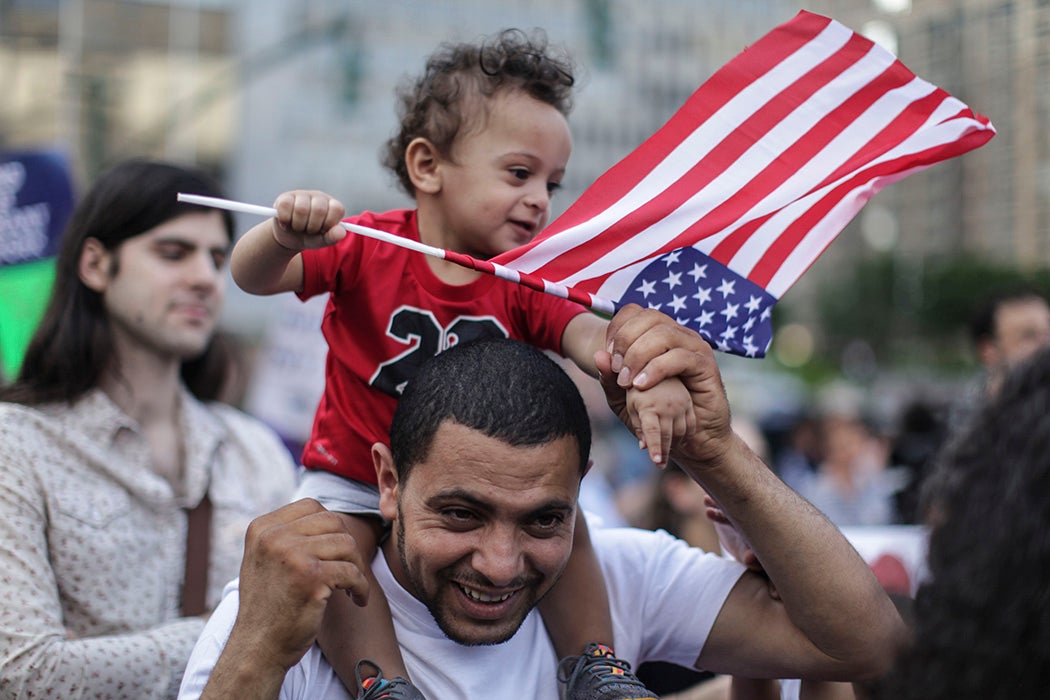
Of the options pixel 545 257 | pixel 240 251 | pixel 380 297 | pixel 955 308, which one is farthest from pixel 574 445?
pixel 955 308

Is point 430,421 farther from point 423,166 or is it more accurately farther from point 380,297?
point 423,166

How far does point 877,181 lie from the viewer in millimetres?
2818

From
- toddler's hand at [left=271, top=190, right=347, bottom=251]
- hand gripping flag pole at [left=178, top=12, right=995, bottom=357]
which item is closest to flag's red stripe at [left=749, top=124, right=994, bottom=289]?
hand gripping flag pole at [left=178, top=12, right=995, bottom=357]

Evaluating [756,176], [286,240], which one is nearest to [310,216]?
[286,240]

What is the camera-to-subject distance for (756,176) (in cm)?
277

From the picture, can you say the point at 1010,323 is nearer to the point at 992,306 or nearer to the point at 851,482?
→ the point at 992,306

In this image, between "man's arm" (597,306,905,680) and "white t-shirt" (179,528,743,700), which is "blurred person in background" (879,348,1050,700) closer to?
"man's arm" (597,306,905,680)

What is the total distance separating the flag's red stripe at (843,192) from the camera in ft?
9.07

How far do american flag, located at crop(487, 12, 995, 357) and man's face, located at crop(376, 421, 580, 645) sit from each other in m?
0.44

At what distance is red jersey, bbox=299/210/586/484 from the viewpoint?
2771mm

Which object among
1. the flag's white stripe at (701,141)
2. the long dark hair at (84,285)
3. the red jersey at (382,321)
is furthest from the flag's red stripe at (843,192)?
the long dark hair at (84,285)

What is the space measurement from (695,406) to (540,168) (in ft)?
2.70

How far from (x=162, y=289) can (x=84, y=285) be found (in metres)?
0.28

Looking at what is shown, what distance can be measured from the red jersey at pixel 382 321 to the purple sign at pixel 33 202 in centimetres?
286
